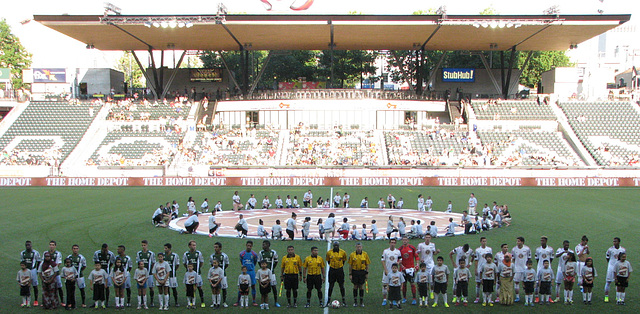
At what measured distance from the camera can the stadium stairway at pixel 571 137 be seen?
173 ft

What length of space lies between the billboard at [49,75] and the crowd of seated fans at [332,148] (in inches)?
1239

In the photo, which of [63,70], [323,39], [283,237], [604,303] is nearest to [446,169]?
[323,39]

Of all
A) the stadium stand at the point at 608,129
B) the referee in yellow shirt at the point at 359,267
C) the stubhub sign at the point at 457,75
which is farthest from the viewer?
the stubhub sign at the point at 457,75

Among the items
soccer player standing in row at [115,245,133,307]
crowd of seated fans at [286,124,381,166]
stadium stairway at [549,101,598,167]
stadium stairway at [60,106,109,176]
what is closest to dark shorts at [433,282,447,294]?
soccer player standing in row at [115,245,133,307]

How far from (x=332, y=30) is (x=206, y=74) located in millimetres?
22039

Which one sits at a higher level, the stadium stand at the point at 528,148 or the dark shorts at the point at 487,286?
the stadium stand at the point at 528,148

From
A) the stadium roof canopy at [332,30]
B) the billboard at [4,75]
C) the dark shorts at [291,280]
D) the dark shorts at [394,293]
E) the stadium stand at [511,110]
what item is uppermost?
the stadium roof canopy at [332,30]

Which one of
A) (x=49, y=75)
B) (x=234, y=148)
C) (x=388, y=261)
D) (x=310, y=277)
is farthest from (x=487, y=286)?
(x=49, y=75)

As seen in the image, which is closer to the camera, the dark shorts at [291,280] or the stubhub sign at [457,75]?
the dark shorts at [291,280]

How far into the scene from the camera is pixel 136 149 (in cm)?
5484

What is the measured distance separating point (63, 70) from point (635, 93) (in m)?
70.4

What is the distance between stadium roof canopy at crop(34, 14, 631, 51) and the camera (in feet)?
171

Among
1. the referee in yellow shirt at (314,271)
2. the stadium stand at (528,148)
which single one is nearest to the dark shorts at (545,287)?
the referee in yellow shirt at (314,271)

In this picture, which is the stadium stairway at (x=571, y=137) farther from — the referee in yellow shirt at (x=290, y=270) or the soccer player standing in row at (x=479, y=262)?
the referee in yellow shirt at (x=290, y=270)
